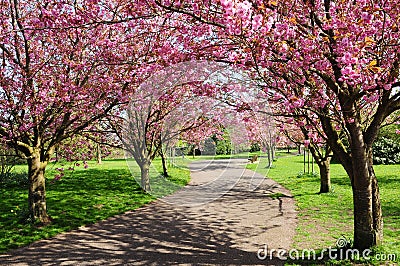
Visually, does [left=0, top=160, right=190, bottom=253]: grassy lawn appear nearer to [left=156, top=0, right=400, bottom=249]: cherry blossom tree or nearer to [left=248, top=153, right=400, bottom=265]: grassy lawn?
[left=248, top=153, right=400, bottom=265]: grassy lawn

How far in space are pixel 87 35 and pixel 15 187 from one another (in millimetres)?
8889

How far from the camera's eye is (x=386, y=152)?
25.8 meters

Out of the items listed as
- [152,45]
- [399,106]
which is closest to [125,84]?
[152,45]

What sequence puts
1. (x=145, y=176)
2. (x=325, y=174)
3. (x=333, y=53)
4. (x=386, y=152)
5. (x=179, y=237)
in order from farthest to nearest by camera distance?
1. (x=386, y=152)
2. (x=325, y=174)
3. (x=145, y=176)
4. (x=179, y=237)
5. (x=333, y=53)

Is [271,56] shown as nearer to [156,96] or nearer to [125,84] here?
[125,84]

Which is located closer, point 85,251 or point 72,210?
point 85,251

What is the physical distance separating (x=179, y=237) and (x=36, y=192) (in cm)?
389

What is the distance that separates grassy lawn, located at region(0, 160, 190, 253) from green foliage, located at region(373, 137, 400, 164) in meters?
18.3

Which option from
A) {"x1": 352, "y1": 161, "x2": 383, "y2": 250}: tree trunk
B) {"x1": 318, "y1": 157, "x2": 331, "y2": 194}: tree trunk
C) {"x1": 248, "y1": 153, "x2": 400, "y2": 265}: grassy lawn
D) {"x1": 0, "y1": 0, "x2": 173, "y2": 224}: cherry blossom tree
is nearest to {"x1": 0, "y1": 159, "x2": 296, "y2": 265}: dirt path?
{"x1": 248, "y1": 153, "x2": 400, "y2": 265}: grassy lawn

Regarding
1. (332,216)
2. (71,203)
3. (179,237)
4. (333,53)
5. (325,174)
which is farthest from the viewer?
(325,174)

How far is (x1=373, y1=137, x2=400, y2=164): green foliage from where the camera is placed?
2556 cm

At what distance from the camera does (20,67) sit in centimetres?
765

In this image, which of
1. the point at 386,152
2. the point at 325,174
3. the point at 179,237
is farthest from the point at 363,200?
the point at 386,152

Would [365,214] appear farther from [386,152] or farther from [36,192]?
[386,152]
